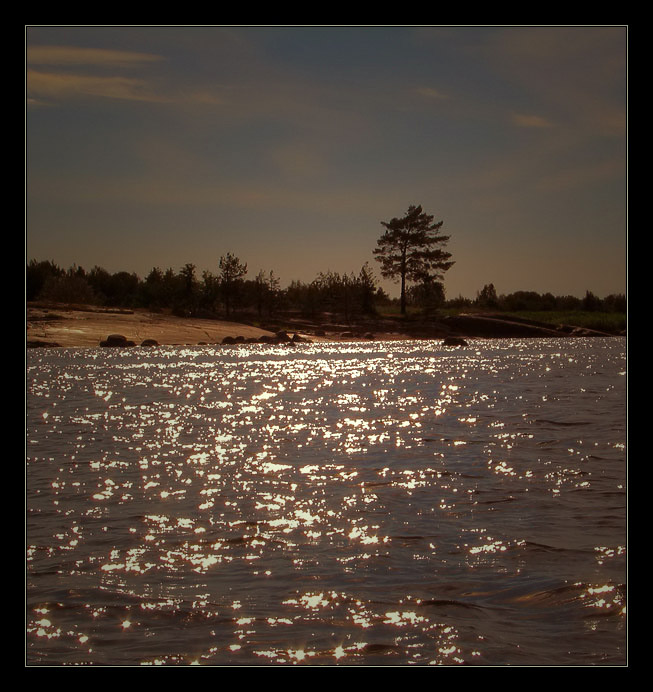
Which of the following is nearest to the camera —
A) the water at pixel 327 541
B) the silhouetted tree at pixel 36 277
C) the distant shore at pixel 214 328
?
the water at pixel 327 541

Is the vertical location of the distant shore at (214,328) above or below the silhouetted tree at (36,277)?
below

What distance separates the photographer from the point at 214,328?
69438 mm

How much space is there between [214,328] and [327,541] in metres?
62.2

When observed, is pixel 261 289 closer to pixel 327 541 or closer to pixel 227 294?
pixel 227 294

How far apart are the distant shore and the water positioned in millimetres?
31639

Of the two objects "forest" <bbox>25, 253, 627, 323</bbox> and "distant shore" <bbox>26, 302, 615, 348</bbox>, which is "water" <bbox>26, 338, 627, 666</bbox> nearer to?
"distant shore" <bbox>26, 302, 615, 348</bbox>

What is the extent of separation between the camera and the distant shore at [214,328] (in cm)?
5741

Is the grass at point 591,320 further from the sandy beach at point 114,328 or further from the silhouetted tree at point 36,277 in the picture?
the silhouetted tree at point 36,277

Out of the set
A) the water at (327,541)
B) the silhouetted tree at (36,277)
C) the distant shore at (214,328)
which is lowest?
the water at (327,541)

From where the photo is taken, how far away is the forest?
8038 centimetres

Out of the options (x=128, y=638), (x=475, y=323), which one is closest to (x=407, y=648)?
(x=128, y=638)

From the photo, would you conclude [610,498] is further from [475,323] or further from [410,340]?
[475,323]

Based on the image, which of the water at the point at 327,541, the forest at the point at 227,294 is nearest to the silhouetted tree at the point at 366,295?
the forest at the point at 227,294

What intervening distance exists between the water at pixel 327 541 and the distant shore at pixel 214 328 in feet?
104
